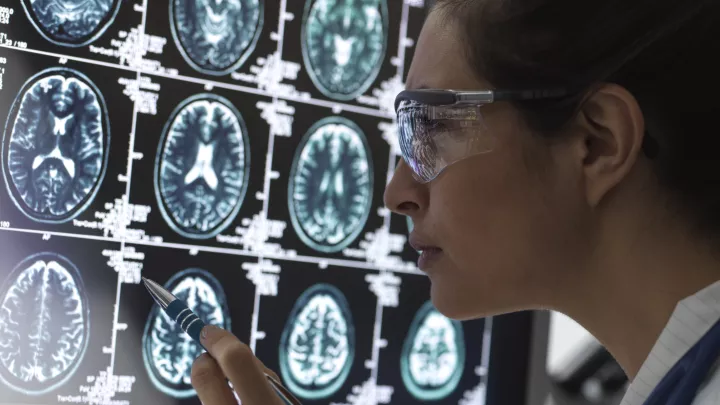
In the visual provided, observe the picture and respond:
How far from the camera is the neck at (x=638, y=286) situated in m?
0.68

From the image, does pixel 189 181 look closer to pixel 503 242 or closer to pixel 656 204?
pixel 503 242

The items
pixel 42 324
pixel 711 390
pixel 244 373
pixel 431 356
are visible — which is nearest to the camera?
pixel 711 390

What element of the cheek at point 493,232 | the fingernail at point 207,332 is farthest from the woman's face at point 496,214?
the fingernail at point 207,332

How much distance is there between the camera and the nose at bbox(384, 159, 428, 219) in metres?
0.80

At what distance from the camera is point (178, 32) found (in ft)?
3.45

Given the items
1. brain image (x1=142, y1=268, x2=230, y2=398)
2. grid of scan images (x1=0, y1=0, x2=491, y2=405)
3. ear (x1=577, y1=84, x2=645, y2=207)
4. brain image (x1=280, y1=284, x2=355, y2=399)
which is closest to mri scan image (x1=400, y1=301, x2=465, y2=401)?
grid of scan images (x1=0, y1=0, x2=491, y2=405)

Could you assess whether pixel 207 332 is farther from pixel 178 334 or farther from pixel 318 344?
pixel 318 344

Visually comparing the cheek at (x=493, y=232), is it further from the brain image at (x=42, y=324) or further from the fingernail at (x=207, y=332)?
the brain image at (x=42, y=324)

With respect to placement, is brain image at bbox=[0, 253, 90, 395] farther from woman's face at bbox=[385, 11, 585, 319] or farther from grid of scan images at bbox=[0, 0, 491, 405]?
woman's face at bbox=[385, 11, 585, 319]

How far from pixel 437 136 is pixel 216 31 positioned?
1.42ft

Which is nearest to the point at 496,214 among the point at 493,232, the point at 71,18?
the point at 493,232

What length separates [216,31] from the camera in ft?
3.54

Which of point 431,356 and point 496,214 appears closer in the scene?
point 496,214

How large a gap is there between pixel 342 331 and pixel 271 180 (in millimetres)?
250
